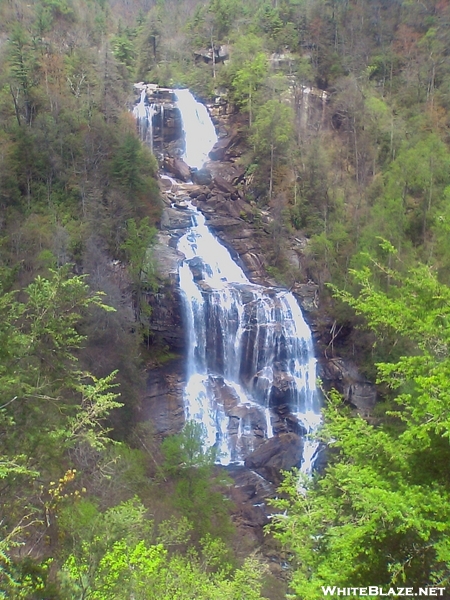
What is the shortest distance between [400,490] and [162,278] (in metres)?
20.5

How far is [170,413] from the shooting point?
2247 cm

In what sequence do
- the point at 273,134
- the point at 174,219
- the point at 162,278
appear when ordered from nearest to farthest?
the point at 162,278 → the point at 174,219 → the point at 273,134

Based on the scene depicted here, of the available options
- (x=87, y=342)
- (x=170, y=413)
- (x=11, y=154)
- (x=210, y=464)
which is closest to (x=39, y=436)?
(x=210, y=464)

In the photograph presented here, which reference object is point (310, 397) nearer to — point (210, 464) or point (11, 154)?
point (210, 464)

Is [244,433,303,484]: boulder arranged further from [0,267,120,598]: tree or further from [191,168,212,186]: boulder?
[191,168,212,186]: boulder

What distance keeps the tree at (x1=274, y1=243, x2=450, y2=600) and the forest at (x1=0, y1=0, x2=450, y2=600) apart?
28 millimetres

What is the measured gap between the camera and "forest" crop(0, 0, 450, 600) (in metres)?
5.64

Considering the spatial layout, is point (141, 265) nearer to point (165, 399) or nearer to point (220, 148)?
point (165, 399)

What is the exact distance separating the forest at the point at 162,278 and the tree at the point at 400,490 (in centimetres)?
3

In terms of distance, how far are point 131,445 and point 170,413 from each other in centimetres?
360

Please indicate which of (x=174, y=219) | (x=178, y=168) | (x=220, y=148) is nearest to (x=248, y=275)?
(x=174, y=219)

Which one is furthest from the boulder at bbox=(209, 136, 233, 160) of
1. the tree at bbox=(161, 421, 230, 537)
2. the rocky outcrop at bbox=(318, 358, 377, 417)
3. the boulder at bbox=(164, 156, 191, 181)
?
the tree at bbox=(161, 421, 230, 537)

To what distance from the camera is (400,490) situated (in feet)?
16.9

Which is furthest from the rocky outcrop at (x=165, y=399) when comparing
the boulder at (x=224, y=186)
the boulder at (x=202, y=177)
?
the boulder at (x=202, y=177)
